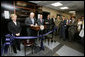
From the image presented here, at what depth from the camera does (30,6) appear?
151 inches

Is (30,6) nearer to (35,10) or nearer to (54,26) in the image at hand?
(35,10)

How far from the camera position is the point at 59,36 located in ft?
10.7


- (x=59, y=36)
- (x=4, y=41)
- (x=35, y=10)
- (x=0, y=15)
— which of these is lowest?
(x=59, y=36)

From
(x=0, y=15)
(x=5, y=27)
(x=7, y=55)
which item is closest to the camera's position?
(x=7, y=55)

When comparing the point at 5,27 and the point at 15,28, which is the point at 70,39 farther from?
the point at 5,27

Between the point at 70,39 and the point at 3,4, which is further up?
the point at 3,4

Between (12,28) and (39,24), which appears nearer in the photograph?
(12,28)

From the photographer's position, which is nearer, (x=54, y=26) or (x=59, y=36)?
(x=54, y=26)

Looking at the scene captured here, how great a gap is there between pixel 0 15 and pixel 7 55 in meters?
1.73

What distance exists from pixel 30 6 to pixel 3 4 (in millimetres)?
1554

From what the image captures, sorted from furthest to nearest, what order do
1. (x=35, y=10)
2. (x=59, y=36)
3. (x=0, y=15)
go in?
(x=35, y=10)
(x=59, y=36)
(x=0, y=15)

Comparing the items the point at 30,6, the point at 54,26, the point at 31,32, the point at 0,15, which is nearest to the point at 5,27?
the point at 0,15

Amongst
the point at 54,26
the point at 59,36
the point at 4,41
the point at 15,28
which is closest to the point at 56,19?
the point at 54,26

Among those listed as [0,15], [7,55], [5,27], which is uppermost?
[0,15]
